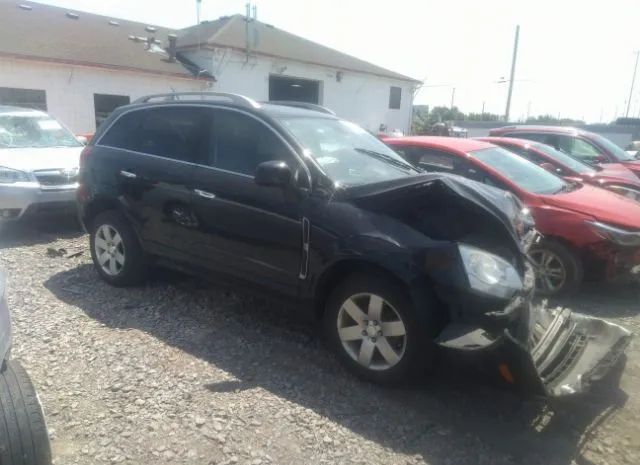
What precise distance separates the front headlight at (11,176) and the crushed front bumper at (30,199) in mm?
69

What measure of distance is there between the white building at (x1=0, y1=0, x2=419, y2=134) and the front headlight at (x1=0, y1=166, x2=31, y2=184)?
9933mm

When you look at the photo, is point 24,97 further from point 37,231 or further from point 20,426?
point 20,426

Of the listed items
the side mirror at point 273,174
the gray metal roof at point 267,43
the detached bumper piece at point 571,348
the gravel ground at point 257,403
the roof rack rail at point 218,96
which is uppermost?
the gray metal roof at point 267,43

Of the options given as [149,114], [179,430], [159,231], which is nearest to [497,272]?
[179,430]

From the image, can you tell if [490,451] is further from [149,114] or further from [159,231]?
[149,114]

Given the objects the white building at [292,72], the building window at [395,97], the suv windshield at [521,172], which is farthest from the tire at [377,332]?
the building window at [395,97]

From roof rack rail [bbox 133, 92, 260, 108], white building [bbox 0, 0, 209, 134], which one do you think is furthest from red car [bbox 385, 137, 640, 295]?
white building [bbox 0, 0, 209, 134]

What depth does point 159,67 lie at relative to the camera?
727 inches

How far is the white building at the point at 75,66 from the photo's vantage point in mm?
15094

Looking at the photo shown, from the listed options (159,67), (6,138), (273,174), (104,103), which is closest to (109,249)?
(273,174)

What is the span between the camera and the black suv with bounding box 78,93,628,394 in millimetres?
3031

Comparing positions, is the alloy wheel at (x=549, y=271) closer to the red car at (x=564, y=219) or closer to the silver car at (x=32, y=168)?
the red car at (x=564, y=219)

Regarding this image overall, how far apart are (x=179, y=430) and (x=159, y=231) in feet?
6.80

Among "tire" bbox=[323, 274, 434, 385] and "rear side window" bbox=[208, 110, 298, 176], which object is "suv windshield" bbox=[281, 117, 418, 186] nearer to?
"rear side window" bbox=[208, 110, 298, 176]
